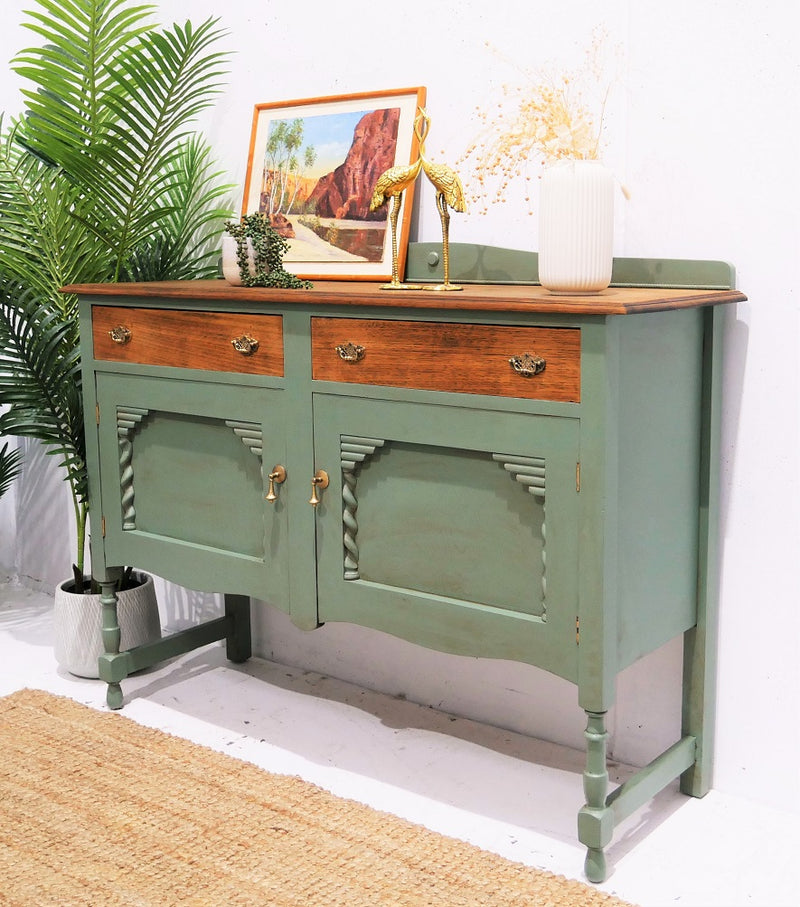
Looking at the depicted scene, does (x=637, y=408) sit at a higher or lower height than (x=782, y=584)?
higher

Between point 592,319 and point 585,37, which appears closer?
point 592,319

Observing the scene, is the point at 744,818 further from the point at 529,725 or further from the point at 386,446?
the point at 386,446

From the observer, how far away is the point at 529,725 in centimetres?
271

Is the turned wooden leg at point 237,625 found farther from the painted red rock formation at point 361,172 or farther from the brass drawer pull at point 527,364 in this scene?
the brass drawer pull at point 527,364

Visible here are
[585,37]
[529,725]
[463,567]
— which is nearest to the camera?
[463,567]

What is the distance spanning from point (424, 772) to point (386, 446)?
79cm

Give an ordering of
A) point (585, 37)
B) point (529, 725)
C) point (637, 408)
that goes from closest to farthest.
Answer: point (637, 408), point (585, 37), point (529, 725)

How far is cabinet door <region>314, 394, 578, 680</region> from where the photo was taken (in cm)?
203

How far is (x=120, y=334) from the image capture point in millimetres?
2668

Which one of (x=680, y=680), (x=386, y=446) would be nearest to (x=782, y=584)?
(x=680, y=680)

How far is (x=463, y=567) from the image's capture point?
217 centimetres

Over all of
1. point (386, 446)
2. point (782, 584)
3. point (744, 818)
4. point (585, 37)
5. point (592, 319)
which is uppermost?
point (585, 37)

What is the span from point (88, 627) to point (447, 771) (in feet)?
3.68

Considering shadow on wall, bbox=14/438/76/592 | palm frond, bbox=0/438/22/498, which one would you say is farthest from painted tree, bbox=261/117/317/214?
shadow on wall, bbox=14/438/76/592
